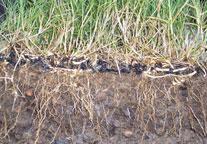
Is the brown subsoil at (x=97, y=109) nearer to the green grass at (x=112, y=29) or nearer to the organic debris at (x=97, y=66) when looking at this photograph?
the organic debris at (x=97, y=66)

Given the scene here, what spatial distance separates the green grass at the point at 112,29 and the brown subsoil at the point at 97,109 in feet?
0.42

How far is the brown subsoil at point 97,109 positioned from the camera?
1.21 metres

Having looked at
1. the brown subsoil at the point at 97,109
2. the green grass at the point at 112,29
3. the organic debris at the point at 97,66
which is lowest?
the brown subsoil at the point at 97,109

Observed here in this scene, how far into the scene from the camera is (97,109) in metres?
1.23

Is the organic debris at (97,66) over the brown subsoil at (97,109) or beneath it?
over

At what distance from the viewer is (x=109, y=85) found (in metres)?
1.26

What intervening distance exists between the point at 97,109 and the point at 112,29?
0.34 metres

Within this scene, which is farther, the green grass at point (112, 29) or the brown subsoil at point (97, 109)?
the green grass at point (112, 29)

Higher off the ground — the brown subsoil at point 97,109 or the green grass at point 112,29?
the green grass at point 112,29

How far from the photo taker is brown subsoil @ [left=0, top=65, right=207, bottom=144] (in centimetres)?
121

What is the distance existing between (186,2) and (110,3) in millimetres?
301

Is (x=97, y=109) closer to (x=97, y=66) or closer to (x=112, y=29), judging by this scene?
(x=97, y=66)

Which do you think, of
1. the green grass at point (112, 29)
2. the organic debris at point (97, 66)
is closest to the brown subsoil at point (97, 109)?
the organic debris at point (97, 66)

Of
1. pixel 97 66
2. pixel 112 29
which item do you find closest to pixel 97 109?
pixel 97 66
